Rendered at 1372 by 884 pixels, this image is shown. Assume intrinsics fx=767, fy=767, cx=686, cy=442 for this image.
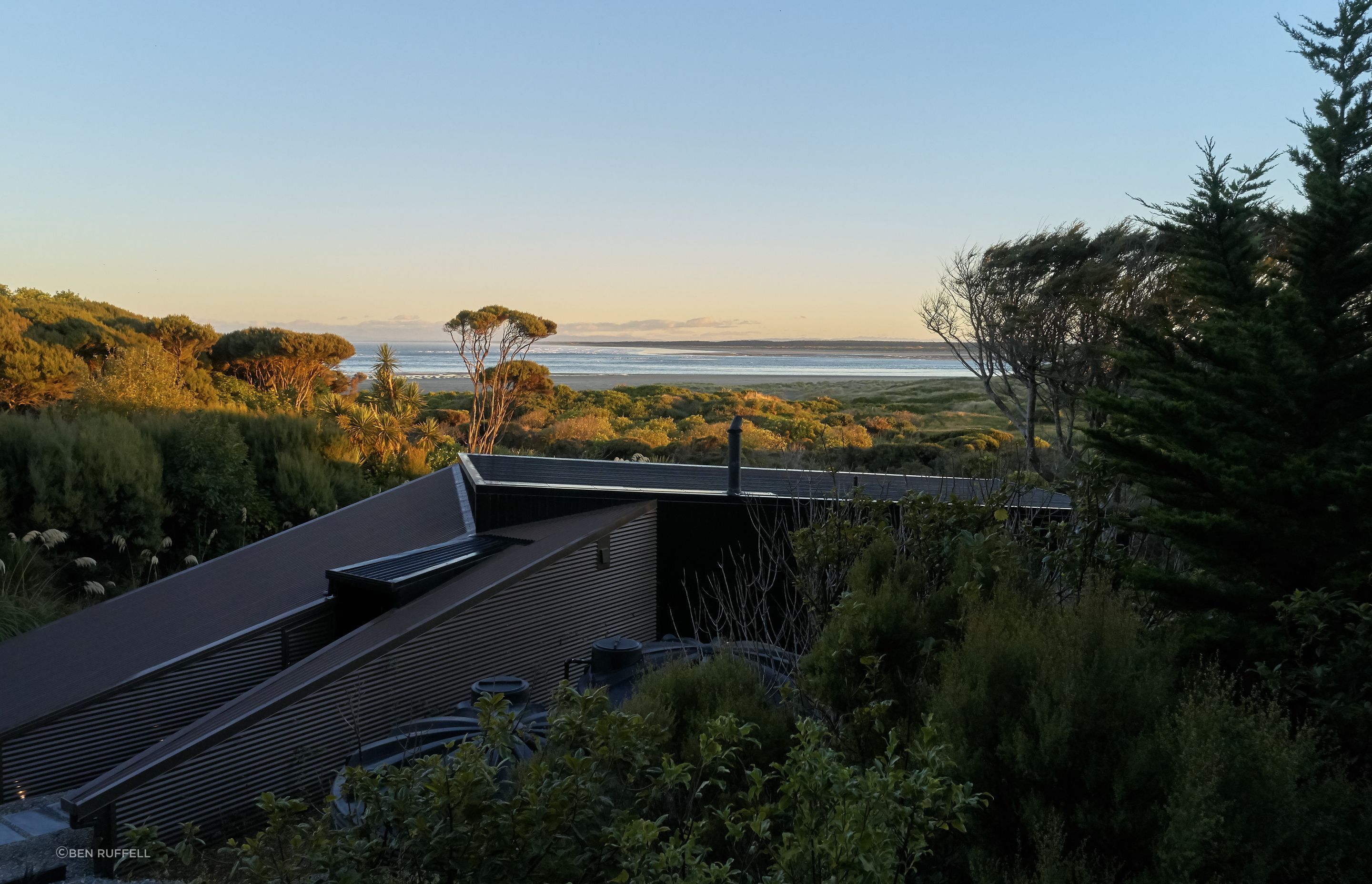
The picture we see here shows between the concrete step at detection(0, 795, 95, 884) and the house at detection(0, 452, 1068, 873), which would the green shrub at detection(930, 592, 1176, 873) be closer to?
the house at detection(0, 452, 1068, 873)

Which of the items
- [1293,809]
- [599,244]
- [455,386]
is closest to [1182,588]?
[1293,809]

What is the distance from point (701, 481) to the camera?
7.09 metres

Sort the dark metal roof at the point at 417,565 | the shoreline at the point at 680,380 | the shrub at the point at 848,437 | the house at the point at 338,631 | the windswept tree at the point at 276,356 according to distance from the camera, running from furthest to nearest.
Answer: the shoreline at the point at 680,380 < the windswept tree at the point at 276,356 < the shrub at the point at 848,437 < the dark metal roof at the point at 417,565 < the house at the point at 338,631

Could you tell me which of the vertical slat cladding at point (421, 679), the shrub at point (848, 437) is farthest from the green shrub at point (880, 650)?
the shrub at point (848, 437)

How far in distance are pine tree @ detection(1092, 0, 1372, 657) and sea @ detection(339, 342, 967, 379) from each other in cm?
4122

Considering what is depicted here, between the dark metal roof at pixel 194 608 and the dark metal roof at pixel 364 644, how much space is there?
37.8 inches

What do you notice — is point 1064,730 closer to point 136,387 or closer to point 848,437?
point 136,387

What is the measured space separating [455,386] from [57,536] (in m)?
42.3

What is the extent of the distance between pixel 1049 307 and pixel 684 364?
222 feet

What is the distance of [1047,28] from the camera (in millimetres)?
9391

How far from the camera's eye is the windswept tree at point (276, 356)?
2345cm

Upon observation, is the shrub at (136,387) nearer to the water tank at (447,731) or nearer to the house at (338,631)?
the house at (338,631)

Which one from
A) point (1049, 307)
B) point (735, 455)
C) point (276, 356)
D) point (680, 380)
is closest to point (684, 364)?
point (680, 380)

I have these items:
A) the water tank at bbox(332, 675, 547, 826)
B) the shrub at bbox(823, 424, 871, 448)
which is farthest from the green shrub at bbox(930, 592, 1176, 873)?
the shrub at bbox(823, 424, 871, 448)
